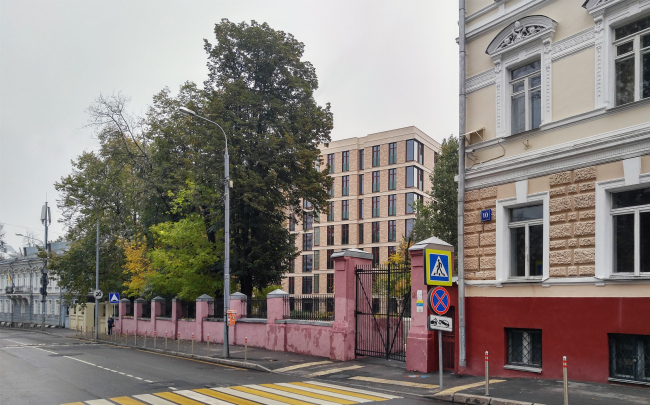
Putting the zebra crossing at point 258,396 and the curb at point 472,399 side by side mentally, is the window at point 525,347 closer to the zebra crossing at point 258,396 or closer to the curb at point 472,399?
the curb at point 472,399

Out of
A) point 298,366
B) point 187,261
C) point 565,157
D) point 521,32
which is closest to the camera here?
point 565,157

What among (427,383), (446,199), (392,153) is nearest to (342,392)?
(427,383)

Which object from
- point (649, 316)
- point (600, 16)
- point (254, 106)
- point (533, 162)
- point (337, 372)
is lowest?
point (337, 372)

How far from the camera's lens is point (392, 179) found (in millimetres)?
66438

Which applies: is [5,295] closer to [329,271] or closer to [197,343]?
[329,271]

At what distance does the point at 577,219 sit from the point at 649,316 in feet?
8.19

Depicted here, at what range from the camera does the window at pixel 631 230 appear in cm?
1187

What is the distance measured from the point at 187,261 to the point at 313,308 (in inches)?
499

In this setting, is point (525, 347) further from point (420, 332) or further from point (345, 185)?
point (345, 185)

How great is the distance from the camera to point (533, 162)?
13.9m

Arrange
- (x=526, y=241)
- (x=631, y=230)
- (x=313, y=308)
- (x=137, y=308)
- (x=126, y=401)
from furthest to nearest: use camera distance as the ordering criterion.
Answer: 1. (x=137, y=308)
2. (x=313, y=308)
3. (x=526, y=241)
4. (x=126, y=401)
5. (x=631, y=230)

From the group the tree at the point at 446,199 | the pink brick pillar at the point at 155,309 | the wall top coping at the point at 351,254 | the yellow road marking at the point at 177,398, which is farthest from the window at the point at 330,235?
the yellow road marking at the point at 177,398

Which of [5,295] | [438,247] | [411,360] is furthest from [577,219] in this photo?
[5,295]

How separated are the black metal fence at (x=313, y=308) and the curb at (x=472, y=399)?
8921mm
